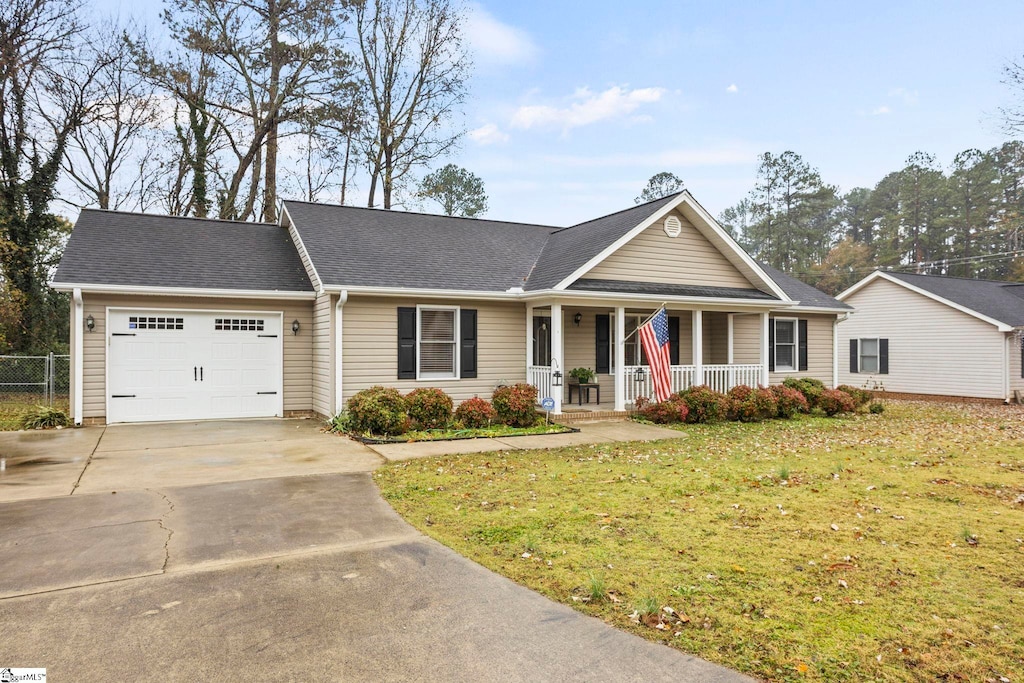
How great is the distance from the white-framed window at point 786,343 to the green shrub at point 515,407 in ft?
28.8

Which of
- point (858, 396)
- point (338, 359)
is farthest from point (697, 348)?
point (338, 359)

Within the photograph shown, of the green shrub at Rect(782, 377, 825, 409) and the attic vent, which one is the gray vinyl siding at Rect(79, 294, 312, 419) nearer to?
the attic vent

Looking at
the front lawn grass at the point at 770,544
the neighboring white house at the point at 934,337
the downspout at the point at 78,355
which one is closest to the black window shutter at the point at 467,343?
the front lawn grass at the point at 770,544

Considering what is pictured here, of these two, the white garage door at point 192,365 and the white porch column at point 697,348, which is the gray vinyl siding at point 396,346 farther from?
the white porch column at point 697,348

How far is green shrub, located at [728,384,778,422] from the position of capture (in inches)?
516

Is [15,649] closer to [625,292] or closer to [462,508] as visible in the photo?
[462,508]

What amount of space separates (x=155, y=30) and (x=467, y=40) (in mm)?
10644

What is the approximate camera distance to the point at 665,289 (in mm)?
13750

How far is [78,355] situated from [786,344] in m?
16.7

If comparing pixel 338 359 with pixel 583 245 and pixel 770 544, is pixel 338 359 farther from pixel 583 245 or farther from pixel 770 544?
pixel 770 544

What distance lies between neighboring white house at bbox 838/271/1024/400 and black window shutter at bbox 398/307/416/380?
1536 centimetres

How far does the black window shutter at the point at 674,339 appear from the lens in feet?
52.2

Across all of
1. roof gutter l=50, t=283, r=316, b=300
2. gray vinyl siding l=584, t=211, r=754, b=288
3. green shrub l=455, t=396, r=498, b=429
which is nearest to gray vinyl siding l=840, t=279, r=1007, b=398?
gray vinyl siding l=584, t=211, r=754, b=288

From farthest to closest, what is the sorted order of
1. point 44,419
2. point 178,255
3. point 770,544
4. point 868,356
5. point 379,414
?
1. point 868,356
2. point 178,255
3. point 44,419
4. point 379,414
5. point 770,544
